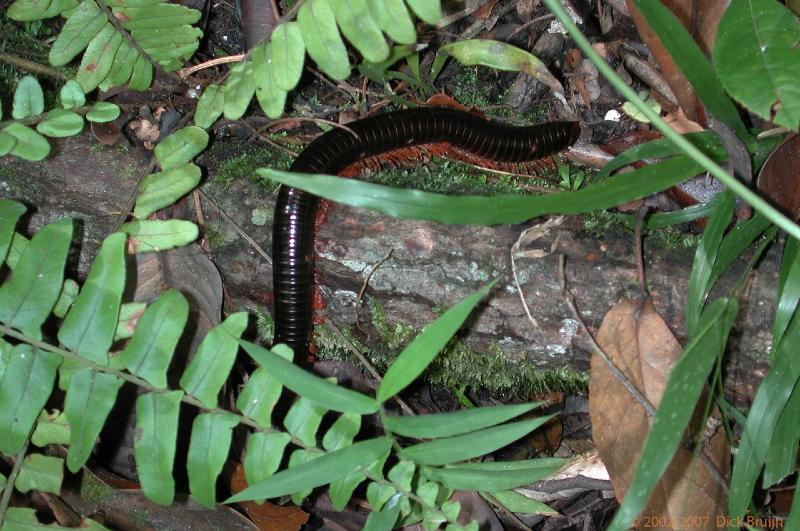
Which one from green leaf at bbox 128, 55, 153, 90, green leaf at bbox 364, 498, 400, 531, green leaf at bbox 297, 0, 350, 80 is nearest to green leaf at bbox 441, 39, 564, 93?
green leaf at bbox 297, 0, 350, 80

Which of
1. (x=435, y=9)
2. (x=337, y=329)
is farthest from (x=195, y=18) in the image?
(x=337, y=329)

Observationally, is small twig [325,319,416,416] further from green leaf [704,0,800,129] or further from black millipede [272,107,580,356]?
green leaf [704,0,800,129]

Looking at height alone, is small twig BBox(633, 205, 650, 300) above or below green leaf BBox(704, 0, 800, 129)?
below

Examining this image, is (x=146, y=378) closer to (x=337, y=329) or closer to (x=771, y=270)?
(x=337, y=329)

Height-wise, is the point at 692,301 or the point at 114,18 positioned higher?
the point at 114,18

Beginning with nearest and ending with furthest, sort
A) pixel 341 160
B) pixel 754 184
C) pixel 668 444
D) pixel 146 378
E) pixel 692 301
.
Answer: pixel 668 444 → pixel 146 378 → pixel 692 301 → pixel 754 184 → pixel 341 160

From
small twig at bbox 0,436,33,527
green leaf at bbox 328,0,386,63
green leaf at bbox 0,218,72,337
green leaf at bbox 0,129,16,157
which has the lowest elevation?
small twig at bbox 0,436,33,527

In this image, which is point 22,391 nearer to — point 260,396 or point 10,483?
point 10,483
